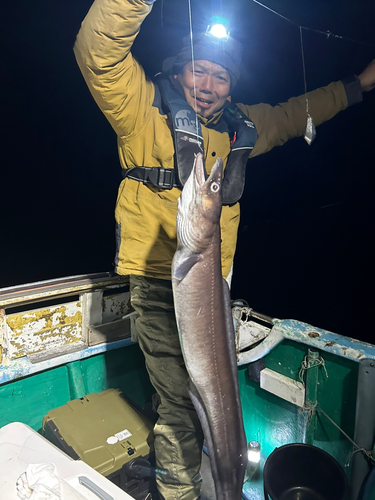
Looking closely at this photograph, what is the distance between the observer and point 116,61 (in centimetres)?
189

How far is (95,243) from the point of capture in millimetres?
24609

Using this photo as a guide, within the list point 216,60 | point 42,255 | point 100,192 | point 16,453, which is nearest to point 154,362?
point 16,453

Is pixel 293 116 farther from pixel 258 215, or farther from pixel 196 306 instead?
pixel 258 215

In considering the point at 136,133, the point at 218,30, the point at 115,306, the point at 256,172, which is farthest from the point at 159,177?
the point at 256,172

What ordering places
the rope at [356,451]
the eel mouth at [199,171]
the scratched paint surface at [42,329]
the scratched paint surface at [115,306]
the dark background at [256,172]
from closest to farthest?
the eel mouth at [199,171] → the rope at [356,451] → the scratched paint surface at [42,329] → the scratched paint surface at [115,306] → the dark background at [256,172]

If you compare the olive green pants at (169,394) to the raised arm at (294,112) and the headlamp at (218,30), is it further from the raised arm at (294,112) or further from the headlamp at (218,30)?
the headlamp at (218,30)

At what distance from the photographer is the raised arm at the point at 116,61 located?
1721 millimetres

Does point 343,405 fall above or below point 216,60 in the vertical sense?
below

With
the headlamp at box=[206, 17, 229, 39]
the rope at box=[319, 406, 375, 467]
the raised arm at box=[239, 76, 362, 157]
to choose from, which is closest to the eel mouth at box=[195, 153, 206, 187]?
the raised arm at box=[239, 76, 362, 157]

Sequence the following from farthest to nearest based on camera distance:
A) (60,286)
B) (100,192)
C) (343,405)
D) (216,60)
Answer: (100,192) → (60,286) → (216,60) → (343,405)

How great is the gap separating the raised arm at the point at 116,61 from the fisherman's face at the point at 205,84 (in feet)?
1.09

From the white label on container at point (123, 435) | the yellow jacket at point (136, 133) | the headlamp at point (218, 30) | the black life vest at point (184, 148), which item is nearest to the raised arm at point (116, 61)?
the yellow jacket at point (136, 133)

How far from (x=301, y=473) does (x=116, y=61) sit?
9.69 feet

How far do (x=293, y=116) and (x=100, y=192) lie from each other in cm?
2936
